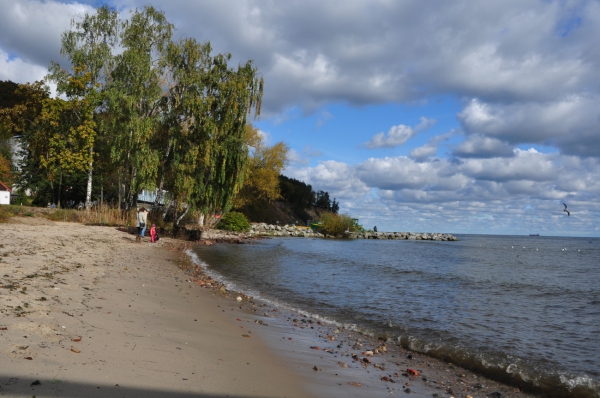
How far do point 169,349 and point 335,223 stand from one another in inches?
2359

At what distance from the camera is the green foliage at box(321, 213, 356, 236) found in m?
64.7

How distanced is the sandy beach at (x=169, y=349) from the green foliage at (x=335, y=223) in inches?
2160

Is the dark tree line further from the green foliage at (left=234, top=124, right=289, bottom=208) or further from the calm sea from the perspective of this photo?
the calm sea

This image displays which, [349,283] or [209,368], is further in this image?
[349,283]

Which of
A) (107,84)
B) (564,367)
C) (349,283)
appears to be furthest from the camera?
(107,84)

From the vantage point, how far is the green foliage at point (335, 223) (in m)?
64.7

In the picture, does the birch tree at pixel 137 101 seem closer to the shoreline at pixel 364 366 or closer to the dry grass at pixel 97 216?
the dry grass at pixel 97 216

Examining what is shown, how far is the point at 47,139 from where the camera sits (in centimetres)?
3186

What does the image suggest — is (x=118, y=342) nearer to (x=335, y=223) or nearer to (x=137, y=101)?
(x=137, y=101)

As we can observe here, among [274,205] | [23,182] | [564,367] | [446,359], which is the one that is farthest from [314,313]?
[274,205]

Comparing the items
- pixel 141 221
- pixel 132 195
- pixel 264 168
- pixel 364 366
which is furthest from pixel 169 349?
pixel 264 168

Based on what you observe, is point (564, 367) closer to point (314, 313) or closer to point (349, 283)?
point (314, 313)

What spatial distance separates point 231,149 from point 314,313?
770 inches

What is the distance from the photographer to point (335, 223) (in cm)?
6462
